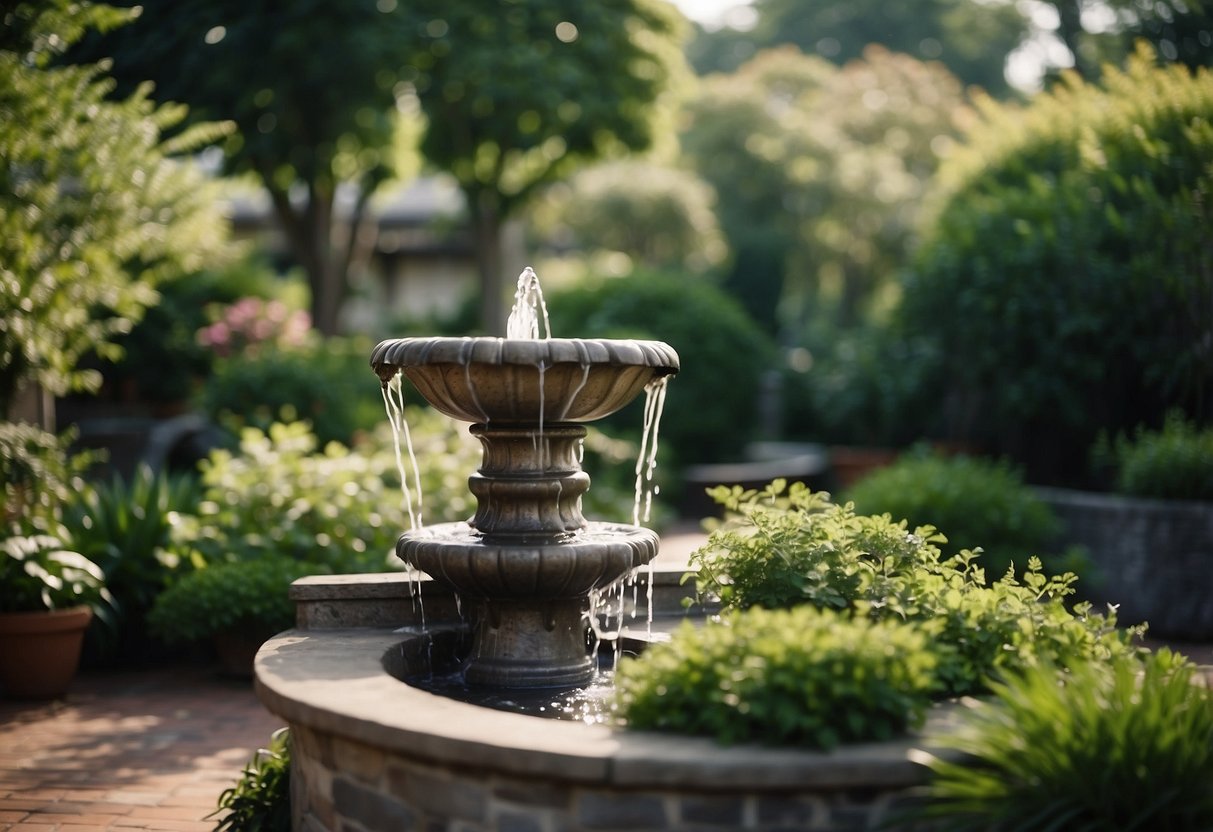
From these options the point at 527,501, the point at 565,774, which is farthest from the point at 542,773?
the point at 527,501

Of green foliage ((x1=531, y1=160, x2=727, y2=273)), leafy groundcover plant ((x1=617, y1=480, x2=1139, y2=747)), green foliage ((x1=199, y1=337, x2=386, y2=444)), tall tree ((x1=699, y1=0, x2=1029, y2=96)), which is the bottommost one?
leafy groundcover plant ((x1=617, y1=480, x2=1139, y2=747))

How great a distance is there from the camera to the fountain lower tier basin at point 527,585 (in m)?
4.78

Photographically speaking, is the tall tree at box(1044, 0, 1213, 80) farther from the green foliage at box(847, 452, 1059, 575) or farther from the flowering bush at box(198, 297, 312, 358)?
the flowering bush at box(198, 297, 312, 358)

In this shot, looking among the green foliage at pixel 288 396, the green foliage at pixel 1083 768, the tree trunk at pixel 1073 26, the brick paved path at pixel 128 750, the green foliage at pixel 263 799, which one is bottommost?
the brick paved path at pixel 128 750

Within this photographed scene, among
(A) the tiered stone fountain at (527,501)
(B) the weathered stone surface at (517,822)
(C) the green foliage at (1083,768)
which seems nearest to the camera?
(C) the green foliage at (1083,768)

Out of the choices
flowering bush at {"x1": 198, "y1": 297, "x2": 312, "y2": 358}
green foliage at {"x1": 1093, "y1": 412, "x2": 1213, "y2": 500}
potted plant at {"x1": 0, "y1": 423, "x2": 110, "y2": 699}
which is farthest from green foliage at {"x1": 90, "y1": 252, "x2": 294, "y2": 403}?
green foliage at {"x1": 1093, "y1": 412, "x2": 1213, "y2": 500}

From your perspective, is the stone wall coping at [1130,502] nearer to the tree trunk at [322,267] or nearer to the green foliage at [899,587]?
the green foliage at [899,587]

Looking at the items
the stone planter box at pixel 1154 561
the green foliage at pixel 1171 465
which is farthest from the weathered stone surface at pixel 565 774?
the green foliage at pixel 1171 465

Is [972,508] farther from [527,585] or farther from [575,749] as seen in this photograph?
[575,749]

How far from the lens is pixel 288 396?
467 inches

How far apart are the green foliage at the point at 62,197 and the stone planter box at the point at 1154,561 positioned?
7.39 m

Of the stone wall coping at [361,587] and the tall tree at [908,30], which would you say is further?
the tall tree at [908,30]

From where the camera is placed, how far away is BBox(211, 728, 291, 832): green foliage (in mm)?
4668

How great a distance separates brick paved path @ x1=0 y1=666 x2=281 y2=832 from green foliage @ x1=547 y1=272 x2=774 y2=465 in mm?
8490
